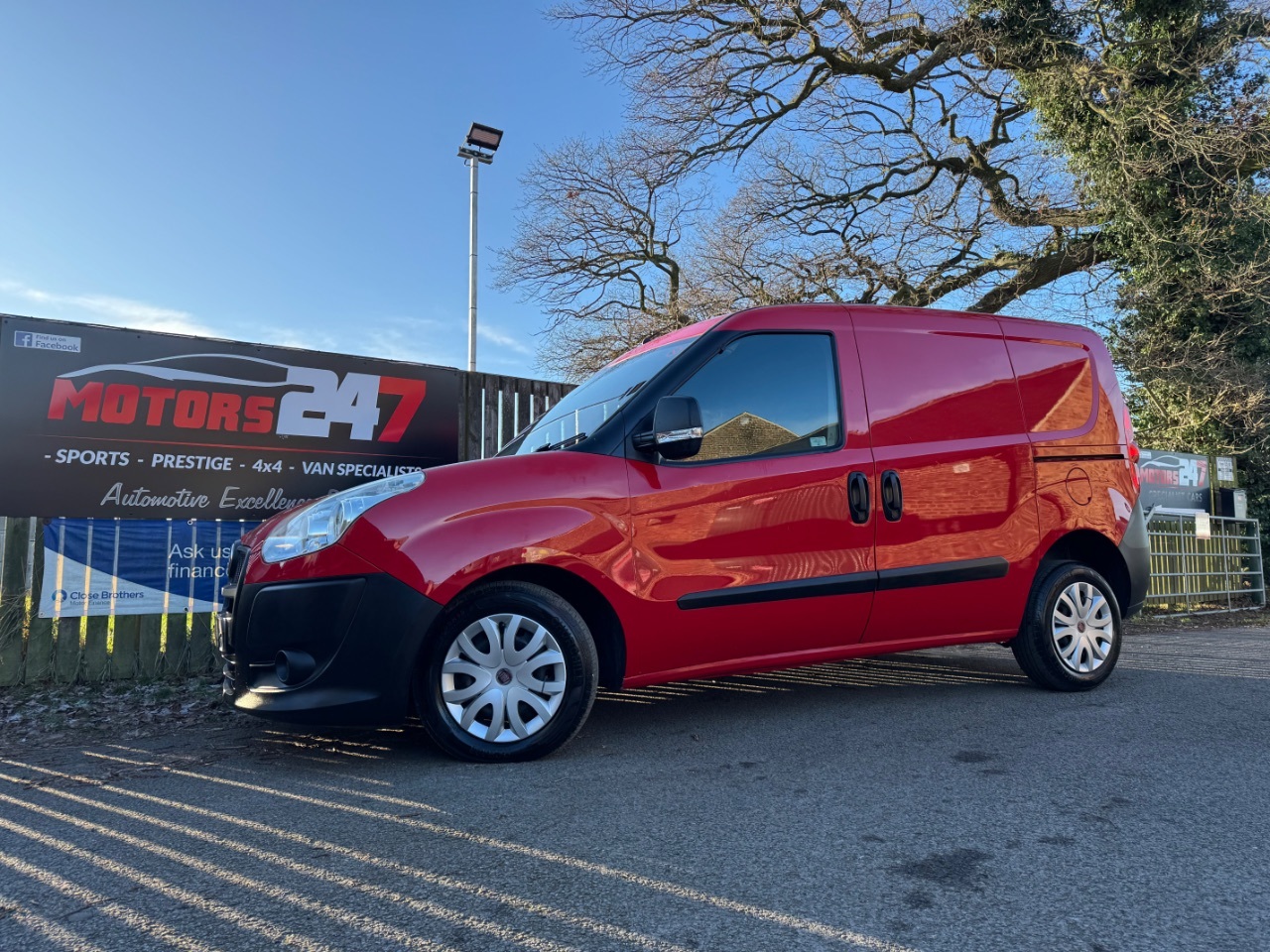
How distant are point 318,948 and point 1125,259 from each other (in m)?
14.9

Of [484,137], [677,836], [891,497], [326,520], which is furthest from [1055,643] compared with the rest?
[484,137]

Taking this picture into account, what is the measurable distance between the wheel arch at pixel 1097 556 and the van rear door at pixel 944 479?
0.36m

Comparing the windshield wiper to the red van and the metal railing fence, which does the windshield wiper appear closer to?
the red van

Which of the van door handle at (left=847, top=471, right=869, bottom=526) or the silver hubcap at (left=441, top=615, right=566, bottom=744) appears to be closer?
the silver hubcap at (left=441, top=615, right=566, bottom=744)

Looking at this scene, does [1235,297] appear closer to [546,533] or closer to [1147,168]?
[1147,168]

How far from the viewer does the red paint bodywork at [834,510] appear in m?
3.51

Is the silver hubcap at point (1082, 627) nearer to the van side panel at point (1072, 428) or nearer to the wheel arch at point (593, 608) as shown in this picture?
the van side panel at point (1072, 428)

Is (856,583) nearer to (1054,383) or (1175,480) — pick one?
(1054,383)

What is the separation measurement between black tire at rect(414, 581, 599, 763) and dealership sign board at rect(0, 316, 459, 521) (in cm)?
384

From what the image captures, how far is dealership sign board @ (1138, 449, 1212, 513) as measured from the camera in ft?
35.0

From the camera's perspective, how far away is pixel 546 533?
3535mm

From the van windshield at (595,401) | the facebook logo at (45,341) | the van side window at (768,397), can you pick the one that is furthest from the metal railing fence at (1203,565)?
the facebook logo at (45,341)

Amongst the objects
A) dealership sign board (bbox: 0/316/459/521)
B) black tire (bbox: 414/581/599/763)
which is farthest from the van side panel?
dealership sign board (bbox: 0/316/459/521)

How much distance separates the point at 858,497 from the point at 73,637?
5.06 metres
